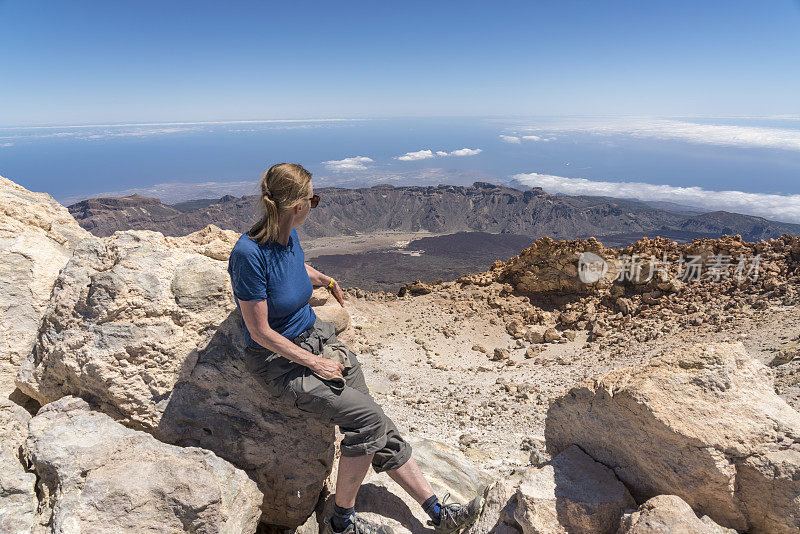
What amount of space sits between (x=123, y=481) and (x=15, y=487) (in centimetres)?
76

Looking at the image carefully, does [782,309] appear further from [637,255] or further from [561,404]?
[561,404]

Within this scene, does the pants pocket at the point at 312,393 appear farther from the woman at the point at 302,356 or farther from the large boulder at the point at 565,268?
the large boulder at the point at 565,268

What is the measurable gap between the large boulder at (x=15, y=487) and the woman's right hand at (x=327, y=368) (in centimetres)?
204

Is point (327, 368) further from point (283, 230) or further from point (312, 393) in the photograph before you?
point (283, 230)

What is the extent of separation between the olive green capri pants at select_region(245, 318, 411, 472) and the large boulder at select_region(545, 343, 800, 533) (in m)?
1.76

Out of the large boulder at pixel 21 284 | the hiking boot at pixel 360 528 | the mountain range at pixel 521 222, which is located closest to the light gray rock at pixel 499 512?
the hiking boot at pixel 360 528

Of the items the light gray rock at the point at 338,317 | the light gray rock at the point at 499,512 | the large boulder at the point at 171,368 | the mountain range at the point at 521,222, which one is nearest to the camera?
the light gray rock at the point at 499,512

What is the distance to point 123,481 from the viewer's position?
2641 mm

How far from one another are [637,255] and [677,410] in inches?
599

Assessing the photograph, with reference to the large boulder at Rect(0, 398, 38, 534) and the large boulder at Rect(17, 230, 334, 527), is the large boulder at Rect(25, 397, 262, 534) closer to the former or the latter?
the large boulder at Rect(0, 398, 38, 534)

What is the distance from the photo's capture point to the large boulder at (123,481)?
2.53 metres

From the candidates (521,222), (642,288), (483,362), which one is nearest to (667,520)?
(483,362)

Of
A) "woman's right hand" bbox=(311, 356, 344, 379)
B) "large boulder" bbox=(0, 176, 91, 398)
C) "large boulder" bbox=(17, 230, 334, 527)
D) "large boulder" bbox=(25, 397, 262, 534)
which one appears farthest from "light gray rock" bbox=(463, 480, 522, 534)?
"large boulder" bbox=(0, 176, 91, 398)

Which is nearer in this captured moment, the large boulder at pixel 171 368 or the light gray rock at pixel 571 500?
the light gray rock at pixel 571 500
